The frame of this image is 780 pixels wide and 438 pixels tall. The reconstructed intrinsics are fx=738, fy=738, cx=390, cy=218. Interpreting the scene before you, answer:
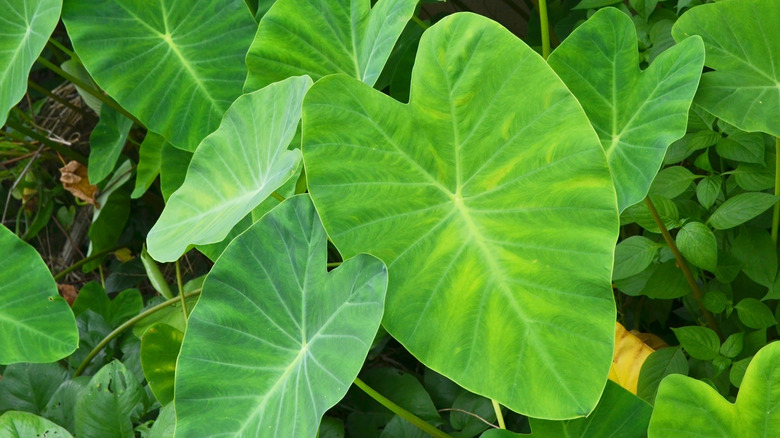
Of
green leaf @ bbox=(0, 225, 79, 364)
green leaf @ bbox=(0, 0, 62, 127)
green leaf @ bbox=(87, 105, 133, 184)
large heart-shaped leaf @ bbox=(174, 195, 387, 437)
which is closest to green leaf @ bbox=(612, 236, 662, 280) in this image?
large heart-shaped leaf @ bbox=(174, 195, 387, 437)

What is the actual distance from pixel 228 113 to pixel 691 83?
553mm

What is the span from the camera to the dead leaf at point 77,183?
1713mm

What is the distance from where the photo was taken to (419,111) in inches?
29.2

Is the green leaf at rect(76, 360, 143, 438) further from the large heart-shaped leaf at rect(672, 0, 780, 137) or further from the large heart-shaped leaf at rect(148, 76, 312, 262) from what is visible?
the large heart-shaped leaf at rect(672, 0, 780, 137)

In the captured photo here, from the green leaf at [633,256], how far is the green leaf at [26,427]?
0.79 metres

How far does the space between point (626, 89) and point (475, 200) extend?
10.9 inches

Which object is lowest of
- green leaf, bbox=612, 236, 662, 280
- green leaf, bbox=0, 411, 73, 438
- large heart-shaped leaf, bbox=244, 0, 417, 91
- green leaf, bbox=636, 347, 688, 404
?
green leaf, bbox=0, 411, 73, 438

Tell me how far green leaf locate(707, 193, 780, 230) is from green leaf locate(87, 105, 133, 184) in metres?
1.17

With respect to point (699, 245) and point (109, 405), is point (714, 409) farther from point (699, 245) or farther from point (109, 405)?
point (109, 405)

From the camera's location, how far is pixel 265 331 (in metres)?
0.82

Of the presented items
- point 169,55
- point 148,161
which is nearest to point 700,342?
point 169,55

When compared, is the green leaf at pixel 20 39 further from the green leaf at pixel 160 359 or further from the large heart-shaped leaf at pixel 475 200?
the large heart-shaped leaf at pixel 475 200

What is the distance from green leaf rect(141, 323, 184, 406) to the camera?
108cm

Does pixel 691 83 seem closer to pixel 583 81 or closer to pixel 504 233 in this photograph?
pixel 583 81
